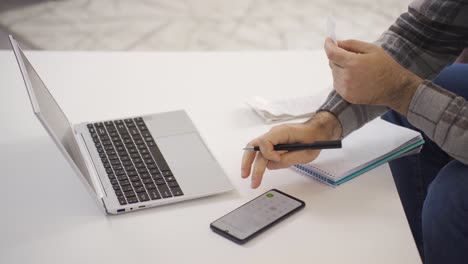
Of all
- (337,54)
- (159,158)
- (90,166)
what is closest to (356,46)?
(337,54)

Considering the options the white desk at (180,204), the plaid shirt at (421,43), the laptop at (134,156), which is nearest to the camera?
the white desk at (180,204)

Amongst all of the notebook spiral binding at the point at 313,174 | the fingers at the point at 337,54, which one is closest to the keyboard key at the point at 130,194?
the notebook spiral binding at the point at 313,174

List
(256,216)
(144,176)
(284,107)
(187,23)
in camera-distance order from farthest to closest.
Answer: (187,23), (284,107), (144,176), (256,216)

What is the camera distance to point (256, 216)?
1.02 meters

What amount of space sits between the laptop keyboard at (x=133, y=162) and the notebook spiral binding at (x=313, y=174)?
0.76 ft

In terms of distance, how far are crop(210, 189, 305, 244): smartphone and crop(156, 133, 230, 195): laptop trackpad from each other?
0.25 feet

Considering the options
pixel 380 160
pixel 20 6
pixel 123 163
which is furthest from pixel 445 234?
pixel 20 6

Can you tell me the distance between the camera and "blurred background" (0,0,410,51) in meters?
3.54

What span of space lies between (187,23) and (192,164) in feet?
9.14

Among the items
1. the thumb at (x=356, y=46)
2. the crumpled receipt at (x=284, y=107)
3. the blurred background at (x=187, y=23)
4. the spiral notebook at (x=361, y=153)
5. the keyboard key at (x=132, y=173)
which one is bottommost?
the blurred background at (x=187, y=23)

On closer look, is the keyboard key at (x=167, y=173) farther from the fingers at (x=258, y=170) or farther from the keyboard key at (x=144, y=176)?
the fingers at (x=258, y=170)

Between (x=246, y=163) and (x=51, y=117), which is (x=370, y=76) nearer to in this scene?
(x=246, y=163)

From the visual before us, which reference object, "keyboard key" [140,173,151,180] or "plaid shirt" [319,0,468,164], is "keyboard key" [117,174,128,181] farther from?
"plaid shirt" [319,0,468,164]

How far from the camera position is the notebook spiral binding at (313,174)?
112 cm
